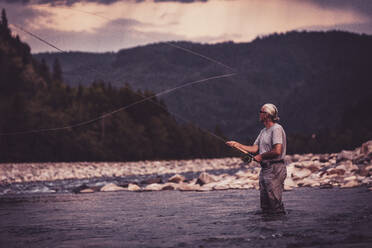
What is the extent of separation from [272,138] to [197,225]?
1.60 metres

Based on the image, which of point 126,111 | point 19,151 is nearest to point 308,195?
point 19,151

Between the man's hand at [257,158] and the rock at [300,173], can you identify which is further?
the rock at [300,173]

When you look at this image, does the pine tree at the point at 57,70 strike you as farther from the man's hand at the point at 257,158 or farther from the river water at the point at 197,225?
the man's hand at the point at 257,158

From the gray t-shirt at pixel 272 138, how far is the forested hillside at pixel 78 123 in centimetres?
5653

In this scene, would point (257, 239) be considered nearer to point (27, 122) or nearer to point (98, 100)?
point (27, 122)

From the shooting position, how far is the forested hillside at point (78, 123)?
68.8 m

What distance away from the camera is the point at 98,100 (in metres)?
87.9

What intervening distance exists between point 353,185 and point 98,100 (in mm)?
76044

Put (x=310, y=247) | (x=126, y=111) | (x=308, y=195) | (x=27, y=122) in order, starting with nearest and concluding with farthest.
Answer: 1. (x=310, y=247)
2. (x=308, y=195)
3. (x=27, y=122)
4. (x=126, y=111)

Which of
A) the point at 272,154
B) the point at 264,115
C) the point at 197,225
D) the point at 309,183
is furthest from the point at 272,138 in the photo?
the point at 309,183

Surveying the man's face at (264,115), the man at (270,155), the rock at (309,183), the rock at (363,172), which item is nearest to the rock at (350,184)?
the rock at (309,183)

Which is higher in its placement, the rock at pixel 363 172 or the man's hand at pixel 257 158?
the man's hand at pixel 257 158

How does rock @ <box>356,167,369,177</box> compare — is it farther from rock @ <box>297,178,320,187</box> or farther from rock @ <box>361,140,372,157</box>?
rock @ <box>361,140,372,157</box>

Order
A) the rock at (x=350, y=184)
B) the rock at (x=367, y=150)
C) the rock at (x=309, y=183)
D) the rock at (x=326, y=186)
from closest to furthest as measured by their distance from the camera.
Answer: the rock at (x=350, y=184)
the rock at (x=326, y=186)
the rock at (x=309, y=183)
the rock at (x=367, y=150)
